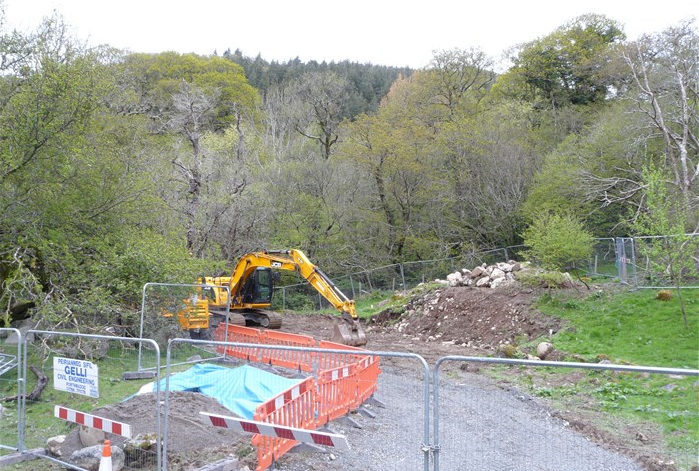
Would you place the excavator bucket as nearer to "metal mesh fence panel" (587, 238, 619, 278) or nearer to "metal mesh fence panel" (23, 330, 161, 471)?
"metal mesh fence panel" (23, 330, 161, 471)

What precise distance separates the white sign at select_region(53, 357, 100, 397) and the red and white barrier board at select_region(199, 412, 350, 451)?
198 cm

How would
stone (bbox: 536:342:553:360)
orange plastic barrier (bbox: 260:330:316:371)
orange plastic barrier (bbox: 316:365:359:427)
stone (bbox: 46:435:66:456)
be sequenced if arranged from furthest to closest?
stone (bbox: 536:342:553:360), orange plastic barrier (bbox: 260:330:316:371), orange plastic barrier (bbox: 316:365:359:427), stone (bbox: 46:435:66:456)

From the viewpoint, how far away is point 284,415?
25.2 feet

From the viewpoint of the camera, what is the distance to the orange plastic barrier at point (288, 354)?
14.3 metres

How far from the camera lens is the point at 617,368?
446cm

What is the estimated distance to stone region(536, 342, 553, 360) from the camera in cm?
1670

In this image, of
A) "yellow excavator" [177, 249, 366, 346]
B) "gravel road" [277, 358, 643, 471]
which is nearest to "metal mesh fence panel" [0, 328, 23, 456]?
"gravel road" [277, 358, 643, 471]

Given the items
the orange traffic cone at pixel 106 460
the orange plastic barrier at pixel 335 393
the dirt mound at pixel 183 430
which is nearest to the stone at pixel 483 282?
the orange plastic barrier at pixel 335 393

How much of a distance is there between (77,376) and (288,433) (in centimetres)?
338

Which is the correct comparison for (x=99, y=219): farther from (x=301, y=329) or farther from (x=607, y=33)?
(x=607, y=33)

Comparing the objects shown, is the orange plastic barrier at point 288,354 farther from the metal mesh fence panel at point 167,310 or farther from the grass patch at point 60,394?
the metal mesh fence panel at point 167,310

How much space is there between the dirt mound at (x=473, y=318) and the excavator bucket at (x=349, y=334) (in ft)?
14.6

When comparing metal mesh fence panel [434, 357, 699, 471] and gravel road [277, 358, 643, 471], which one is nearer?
metal mesh fence panel [434, 357, 699, 471]

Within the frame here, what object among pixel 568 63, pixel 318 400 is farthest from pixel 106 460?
pixel 568 63
